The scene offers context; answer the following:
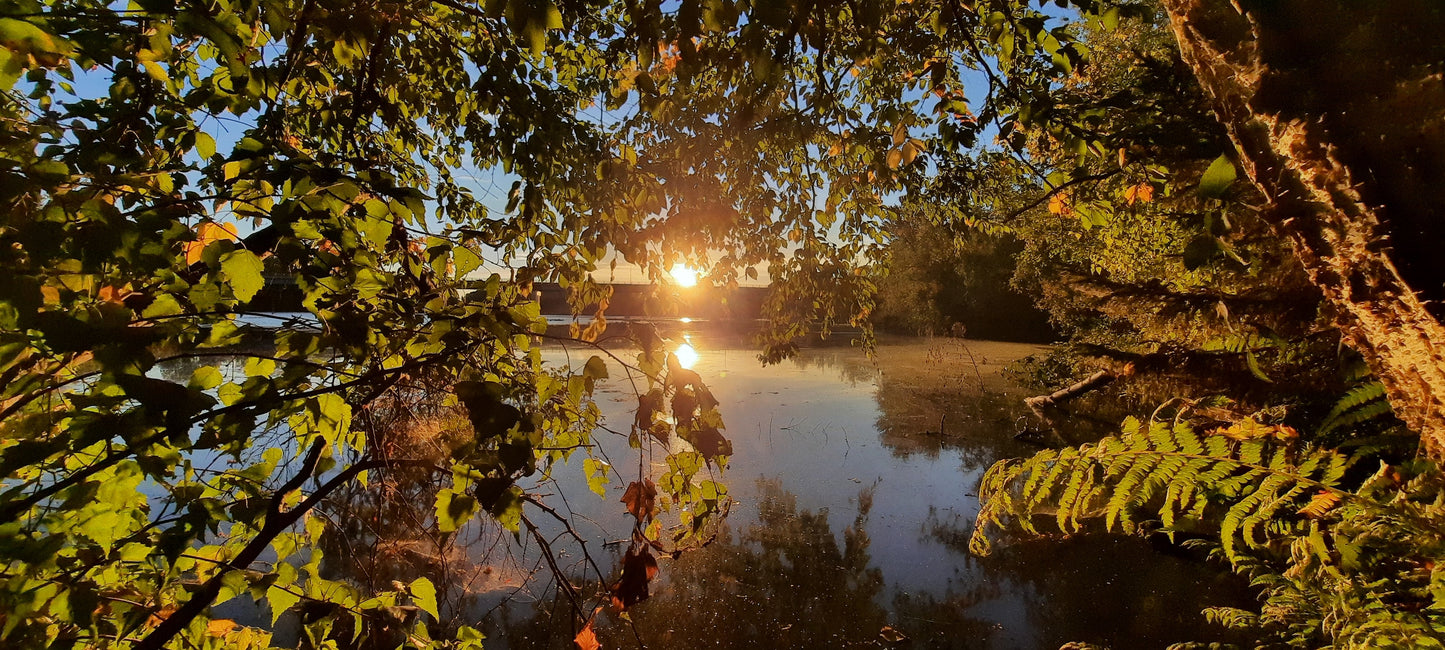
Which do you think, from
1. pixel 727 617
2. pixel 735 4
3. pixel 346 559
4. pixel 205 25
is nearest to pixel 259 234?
pixel 205 25

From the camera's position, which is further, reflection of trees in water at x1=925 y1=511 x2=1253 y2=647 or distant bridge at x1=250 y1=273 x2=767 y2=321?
reflection of trees in water at x1=925 y1=511 x2=1253 y2=647

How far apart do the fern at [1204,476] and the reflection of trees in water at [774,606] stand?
2964 mm

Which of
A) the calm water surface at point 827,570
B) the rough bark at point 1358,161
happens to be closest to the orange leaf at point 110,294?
the calm water surface at point 827,570

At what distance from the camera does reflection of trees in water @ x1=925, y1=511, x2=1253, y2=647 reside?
163 inches

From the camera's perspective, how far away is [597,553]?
15.9 ft

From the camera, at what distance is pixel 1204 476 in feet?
4.80

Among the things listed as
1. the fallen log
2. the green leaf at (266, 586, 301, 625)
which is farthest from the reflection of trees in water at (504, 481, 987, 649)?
the fallen log

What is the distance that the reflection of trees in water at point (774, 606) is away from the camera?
4059mm

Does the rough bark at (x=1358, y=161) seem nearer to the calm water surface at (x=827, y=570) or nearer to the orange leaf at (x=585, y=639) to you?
the orange leaf at (x=585, y=639)

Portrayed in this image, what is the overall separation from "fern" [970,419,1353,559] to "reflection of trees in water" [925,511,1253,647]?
3135 millimetres

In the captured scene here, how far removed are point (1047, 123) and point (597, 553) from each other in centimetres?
482

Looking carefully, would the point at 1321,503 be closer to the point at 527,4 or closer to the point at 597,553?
the point at 527,4

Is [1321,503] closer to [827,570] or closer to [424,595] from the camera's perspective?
[424,595]

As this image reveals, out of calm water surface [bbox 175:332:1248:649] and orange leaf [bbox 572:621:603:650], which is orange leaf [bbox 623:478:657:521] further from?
calm water surface [bbox 175:332:1248:649]
